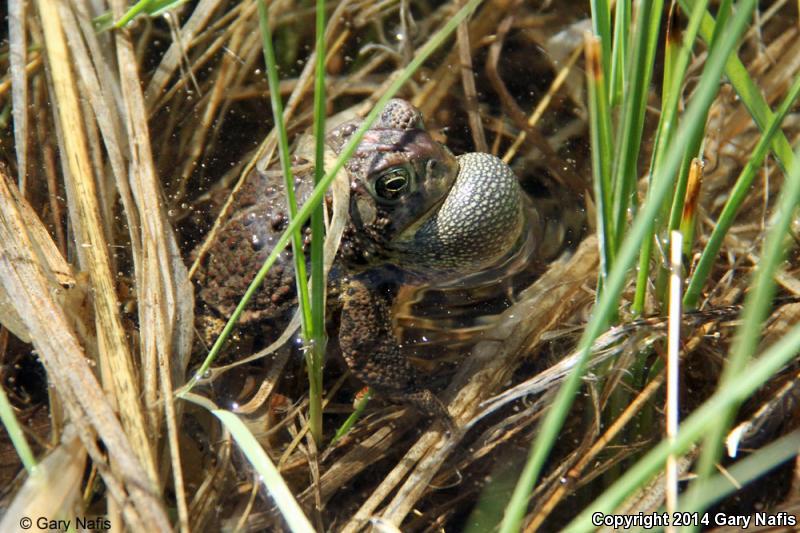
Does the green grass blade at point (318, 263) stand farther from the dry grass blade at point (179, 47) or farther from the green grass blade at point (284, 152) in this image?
the dry grass blade at point (179, 47)

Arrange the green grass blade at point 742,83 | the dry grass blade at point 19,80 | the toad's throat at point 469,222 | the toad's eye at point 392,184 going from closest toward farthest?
the green grass blade at point 742,83 < the toad's eye at point 392,184 < the toad's throat at point 469,222 < the dry grass blade at point 19,80

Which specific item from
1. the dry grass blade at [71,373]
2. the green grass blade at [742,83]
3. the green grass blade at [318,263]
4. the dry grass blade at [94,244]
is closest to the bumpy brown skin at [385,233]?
the green grass blade at [318,263]

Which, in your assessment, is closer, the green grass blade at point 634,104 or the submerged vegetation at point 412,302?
the green grass blade at point 634,104

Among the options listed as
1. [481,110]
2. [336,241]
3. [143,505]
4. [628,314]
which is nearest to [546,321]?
[628,314]

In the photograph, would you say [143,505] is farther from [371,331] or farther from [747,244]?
[747,244]

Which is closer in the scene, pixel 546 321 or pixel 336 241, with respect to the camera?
pixel 336 241

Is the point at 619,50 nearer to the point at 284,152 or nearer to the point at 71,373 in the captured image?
the point at 284,152

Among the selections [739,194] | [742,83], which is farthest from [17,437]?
[742,83]
